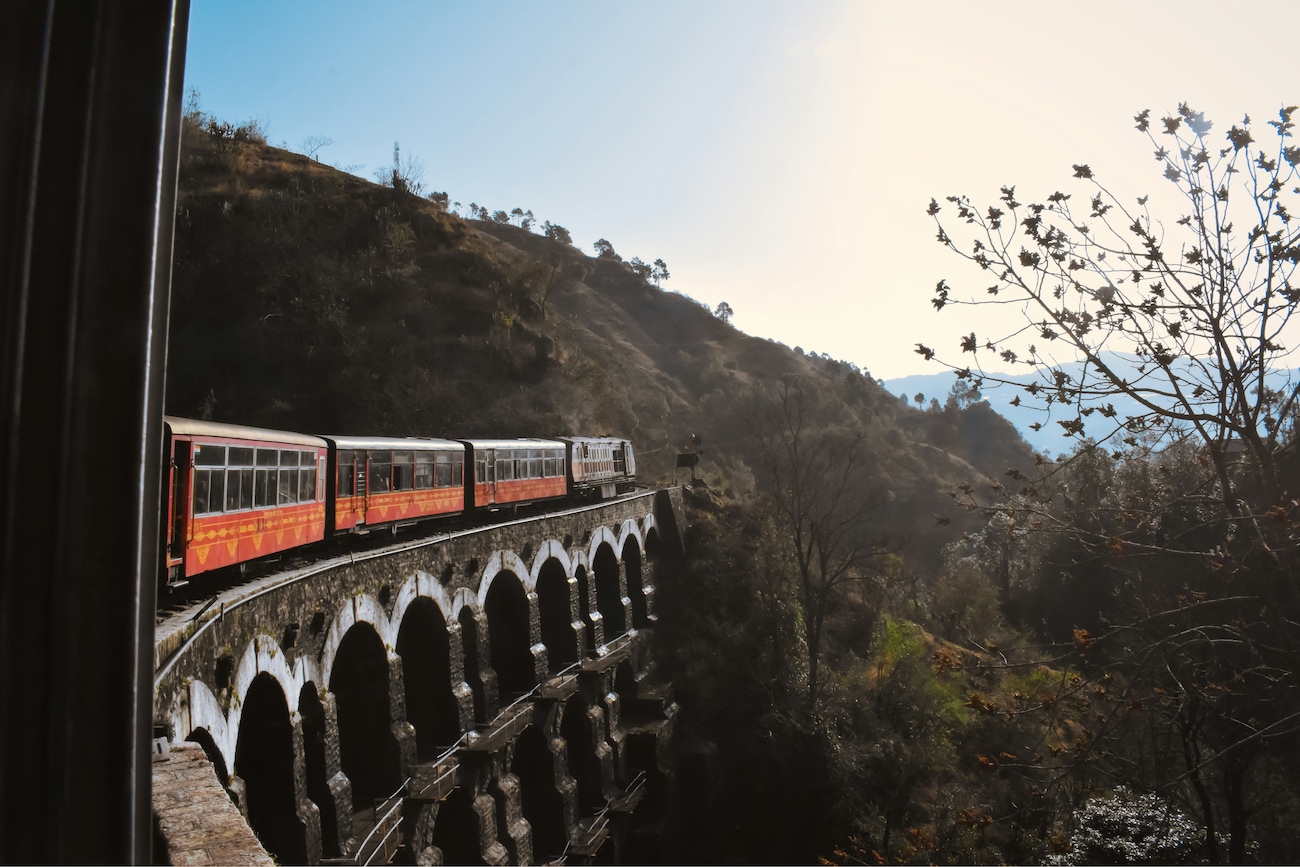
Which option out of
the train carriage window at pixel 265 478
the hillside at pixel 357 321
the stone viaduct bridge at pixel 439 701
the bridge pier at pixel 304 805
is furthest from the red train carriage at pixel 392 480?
the hillside at pixel 357 321

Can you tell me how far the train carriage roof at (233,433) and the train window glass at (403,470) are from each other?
2.46m

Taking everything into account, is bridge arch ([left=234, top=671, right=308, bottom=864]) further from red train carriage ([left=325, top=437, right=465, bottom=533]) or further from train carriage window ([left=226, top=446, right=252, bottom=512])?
red train carriage ([left=325, top=437, right=465, bottom=533])

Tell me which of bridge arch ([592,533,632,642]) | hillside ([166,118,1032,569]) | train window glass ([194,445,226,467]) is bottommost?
bridge arch ([592,533,632,642])

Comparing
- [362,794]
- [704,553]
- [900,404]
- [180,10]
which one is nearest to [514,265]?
[704,553]

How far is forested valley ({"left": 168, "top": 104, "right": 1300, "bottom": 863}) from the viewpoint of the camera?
505 cm

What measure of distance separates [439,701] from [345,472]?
417 cm

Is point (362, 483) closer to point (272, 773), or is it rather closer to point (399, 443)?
point (399, 443)

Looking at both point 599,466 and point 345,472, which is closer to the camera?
point 345,472

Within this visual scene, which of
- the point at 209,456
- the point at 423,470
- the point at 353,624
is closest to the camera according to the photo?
the point at 209,456

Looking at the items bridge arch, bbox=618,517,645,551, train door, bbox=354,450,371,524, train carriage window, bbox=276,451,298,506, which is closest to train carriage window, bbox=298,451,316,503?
train carriage window, bbox=276,451,298,506

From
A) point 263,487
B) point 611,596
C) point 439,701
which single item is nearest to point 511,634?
point 439,701

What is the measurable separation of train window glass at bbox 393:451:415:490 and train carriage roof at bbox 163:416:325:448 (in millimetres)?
2455

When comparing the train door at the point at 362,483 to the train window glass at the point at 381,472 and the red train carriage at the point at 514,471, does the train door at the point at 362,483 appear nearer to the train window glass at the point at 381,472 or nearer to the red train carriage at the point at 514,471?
the train window glass at the point at 381,472

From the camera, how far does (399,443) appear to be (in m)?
15.1
